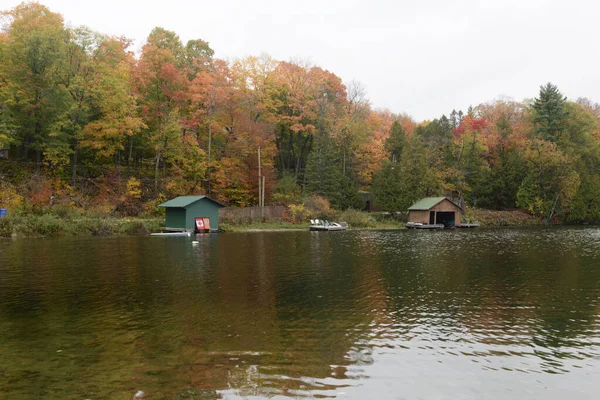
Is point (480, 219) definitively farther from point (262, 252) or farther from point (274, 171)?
point (262, 252)

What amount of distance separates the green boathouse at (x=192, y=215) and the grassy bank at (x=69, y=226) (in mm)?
1931

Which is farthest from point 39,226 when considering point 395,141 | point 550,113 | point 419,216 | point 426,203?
point 550,113

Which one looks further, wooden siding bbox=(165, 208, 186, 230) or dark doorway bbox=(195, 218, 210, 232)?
dark doorway bbox=(195, 218, 210, 232)

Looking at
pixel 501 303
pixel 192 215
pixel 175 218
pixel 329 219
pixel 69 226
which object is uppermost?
pixel 192 215

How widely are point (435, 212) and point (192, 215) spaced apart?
3371 centimetres

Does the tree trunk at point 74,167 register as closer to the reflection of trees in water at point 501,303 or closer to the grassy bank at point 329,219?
the grassy bank at point 329,219

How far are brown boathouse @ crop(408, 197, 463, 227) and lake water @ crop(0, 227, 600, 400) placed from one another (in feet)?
121

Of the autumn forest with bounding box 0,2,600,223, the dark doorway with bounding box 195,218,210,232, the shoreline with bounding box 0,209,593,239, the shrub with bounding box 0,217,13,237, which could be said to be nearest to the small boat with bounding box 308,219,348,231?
the shoreline with bounding box 0,209,593,239

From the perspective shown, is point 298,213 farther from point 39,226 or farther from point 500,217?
point 500,217

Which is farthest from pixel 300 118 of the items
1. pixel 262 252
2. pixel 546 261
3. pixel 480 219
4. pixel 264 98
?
pixel 546 261

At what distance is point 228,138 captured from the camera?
59.2m

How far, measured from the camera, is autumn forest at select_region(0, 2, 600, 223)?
4603 cm

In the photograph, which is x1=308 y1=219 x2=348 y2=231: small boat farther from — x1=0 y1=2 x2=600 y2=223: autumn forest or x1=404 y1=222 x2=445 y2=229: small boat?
x1=404 y1=222 x2=445 y2=229: small boat

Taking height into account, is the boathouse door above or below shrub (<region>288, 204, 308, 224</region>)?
below
